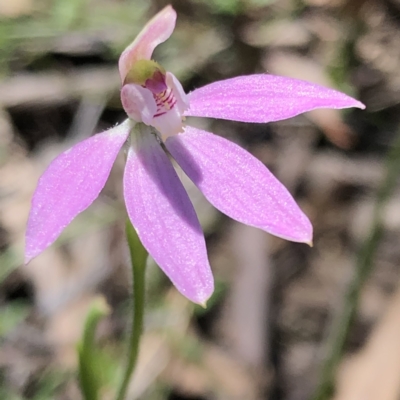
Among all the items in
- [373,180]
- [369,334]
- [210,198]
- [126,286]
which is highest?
[210,198]

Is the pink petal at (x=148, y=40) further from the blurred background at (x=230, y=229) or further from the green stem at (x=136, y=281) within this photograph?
the blurred background at (x=230, y=229)

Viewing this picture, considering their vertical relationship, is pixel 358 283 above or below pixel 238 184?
below

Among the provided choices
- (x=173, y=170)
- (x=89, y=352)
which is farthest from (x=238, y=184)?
(x=89, y=352)

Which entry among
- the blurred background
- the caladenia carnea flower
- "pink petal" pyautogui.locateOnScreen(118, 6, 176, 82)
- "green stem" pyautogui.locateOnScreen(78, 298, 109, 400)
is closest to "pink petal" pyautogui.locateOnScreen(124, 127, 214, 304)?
the caladenia carnea flower

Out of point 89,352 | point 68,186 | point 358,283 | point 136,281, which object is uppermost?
point 68,186

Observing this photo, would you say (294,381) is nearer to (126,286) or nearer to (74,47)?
(126,286)

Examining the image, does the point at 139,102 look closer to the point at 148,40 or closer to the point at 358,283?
the point at 148,40

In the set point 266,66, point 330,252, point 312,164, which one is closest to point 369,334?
point 330,252
